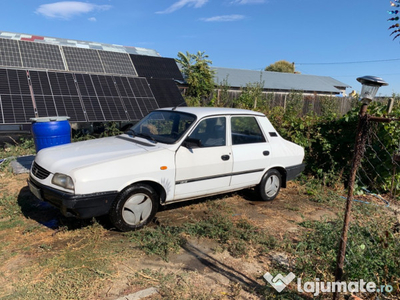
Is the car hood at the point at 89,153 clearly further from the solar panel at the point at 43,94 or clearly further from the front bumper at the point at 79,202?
the solar panel at the point at 43,94

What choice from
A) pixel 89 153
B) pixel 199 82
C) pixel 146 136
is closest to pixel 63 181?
pixel 89 153

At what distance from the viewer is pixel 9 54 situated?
1156 cm

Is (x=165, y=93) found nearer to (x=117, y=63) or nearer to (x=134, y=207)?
(x=117, y=63)

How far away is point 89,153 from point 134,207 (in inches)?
39.1

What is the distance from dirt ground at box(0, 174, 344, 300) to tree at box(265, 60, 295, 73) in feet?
162

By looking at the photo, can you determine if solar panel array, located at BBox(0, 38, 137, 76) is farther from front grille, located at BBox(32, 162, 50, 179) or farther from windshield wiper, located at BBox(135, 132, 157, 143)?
front grille, located at BBox(32, 162, 50, 179)

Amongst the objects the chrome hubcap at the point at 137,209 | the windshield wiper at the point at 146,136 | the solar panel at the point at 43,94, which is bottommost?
the chrome hubcap at the point at 137,209

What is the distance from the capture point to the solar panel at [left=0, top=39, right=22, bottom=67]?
11.1 m

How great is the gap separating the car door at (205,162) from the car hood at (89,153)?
1.60 feet

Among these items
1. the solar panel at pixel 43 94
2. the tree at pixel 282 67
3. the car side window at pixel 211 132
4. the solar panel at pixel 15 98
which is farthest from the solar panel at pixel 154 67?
the tree at pixel 282 67

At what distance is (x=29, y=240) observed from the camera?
3818 millimetres

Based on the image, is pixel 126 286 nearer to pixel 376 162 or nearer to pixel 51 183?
pixel 51 183

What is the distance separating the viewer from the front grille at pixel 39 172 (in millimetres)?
3865

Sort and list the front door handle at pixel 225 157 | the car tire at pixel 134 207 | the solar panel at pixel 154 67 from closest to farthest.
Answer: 1. the car tire at pixel 134 207
2. the front door handle at pixel 225 157
3. the solar panel at pixel 154 67
